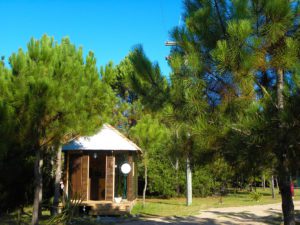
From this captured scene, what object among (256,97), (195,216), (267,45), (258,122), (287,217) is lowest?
(195,216)

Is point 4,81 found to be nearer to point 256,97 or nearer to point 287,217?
point 256,97

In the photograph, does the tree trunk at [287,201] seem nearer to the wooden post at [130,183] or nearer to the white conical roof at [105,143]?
the white conical roof at [105,143]

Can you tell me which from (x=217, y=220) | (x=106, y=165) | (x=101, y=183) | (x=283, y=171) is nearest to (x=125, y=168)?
(x=106, y=165)

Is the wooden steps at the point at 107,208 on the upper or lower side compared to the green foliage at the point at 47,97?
lower

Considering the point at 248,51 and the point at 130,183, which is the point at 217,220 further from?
the point at 248,51

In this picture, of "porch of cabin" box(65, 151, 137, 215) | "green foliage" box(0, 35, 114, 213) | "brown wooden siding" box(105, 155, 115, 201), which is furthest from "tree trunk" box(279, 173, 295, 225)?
"brown wooden siding" box(105, 155, 115, 201)

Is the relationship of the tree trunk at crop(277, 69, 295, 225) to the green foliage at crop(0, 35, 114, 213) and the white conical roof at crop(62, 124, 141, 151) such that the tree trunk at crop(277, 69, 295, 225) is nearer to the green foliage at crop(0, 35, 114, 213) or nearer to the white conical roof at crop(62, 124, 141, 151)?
the green foliage at crop(0, 35, 114, 213)

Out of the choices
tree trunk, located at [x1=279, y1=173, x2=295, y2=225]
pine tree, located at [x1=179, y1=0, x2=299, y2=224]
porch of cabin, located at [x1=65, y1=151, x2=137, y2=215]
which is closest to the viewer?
pine tree, located at [x1=179, y1=0, x2=299, y2=224]

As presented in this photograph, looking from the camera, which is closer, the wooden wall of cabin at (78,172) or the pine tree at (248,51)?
the pine tree at (248,51)

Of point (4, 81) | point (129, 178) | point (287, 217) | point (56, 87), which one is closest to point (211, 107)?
point (287, 217)

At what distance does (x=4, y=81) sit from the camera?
318 inches

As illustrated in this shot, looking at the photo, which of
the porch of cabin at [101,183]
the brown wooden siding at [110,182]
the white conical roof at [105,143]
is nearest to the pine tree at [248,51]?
the porch of cabin at [101,183]

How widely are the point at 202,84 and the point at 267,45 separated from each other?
3.17 ft

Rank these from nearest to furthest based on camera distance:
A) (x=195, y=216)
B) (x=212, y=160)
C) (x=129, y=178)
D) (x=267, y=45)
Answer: (x=267, y=45)
(x=212, y=160)
(x=195, y=216)
(x=129, y=178)
